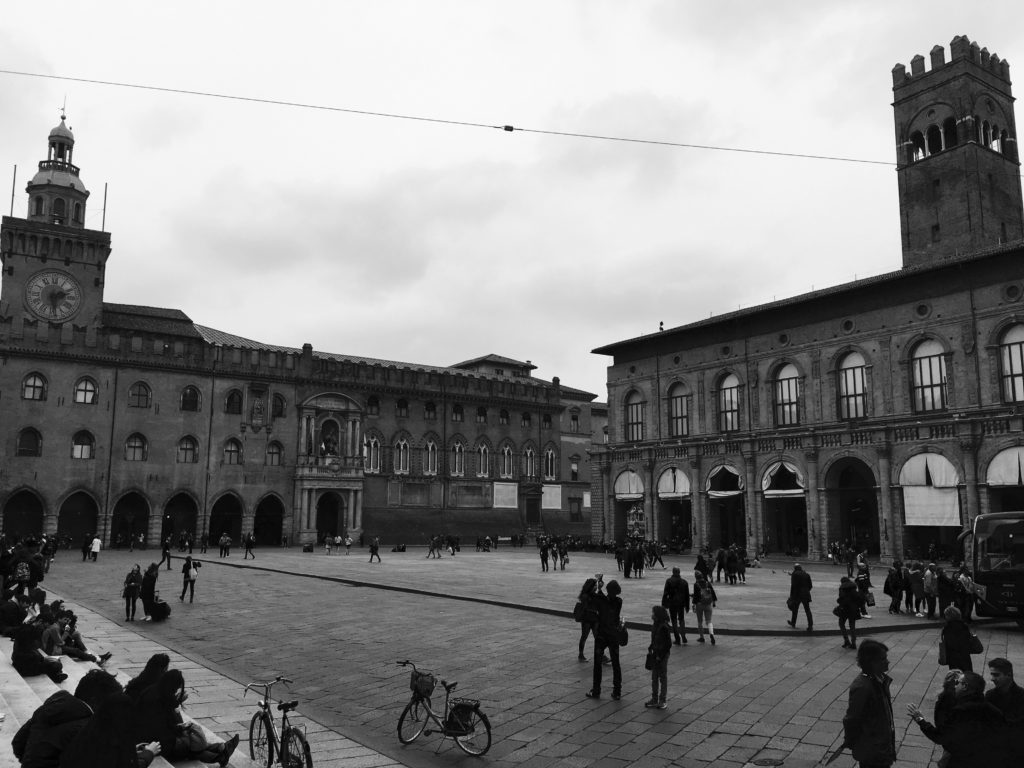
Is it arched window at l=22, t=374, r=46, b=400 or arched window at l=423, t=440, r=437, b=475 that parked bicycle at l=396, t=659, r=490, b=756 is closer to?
arched window at l=22, t=374, r=46, b=400

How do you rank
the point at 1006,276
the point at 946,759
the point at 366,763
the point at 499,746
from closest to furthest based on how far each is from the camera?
the point at 946,759
the point at 366,763
the point at 499,746
the point at 1006,276

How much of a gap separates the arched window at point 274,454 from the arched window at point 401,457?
8.54m

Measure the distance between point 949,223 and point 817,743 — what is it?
162 ft

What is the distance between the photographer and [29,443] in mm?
44688

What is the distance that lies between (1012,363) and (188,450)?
45036mm

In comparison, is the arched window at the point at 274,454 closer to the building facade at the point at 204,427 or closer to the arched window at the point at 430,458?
the building facade at the point at 204,427

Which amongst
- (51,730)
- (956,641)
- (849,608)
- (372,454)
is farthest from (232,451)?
(51,730)

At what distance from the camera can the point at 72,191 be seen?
49.6 m

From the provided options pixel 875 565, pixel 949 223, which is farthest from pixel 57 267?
pixel 949 223

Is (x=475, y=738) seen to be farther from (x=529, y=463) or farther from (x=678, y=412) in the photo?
(x=529, y=463)

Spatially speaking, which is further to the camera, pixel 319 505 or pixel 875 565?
pixel 319 505

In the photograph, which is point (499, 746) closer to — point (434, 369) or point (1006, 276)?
point (1006, 276)

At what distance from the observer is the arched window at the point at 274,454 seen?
5256 centimetres

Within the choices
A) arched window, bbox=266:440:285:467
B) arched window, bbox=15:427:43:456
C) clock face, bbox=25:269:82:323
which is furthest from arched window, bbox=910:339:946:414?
clock face, bbox=25:269:82:323
